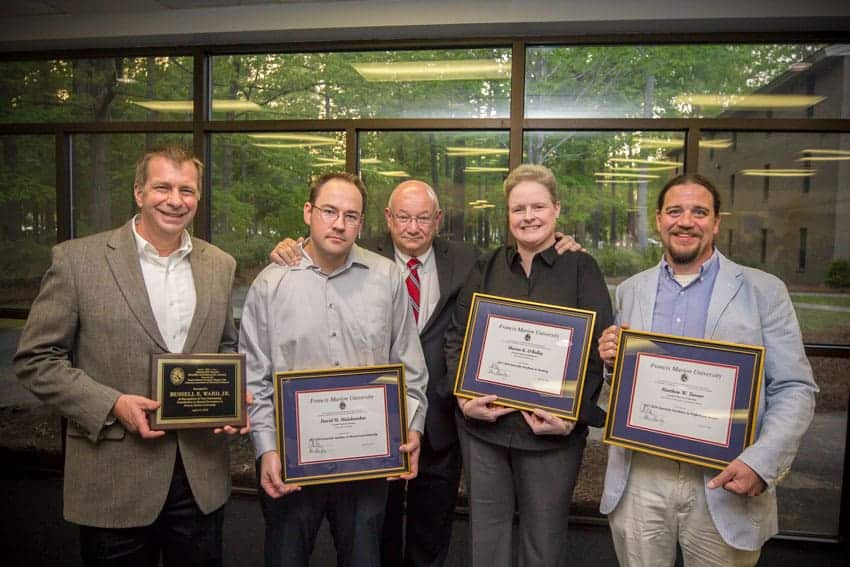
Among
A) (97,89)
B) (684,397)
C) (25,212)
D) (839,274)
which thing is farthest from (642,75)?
(25,212)

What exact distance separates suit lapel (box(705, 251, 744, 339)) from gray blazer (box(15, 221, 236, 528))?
5.59ft

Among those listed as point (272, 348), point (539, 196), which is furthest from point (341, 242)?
point (539, 196)

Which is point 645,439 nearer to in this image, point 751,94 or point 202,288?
point 202,288

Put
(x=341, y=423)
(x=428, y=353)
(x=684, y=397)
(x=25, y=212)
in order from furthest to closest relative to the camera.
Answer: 1. (x=25, y=212)
2. (x=428, y=353)
3. (x=341, y=423)
4. (x=684, y=397)

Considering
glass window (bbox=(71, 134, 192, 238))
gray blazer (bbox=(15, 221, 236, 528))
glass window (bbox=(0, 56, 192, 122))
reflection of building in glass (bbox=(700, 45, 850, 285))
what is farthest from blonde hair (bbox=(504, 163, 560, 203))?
glass window (bbox=(71, 134, 192, 238))

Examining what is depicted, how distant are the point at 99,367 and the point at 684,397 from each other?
1.88 metres

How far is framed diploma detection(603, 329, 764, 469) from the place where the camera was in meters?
1.73

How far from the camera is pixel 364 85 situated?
12.3 feet

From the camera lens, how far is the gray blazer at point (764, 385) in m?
1.75

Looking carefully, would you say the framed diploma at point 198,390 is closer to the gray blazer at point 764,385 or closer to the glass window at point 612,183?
the gray blazer at point 764,385

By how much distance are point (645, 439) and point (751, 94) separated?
265 cm

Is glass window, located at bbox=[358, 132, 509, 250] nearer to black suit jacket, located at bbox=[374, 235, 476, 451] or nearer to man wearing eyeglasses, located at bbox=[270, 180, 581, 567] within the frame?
man wearing eyeglasses, located at bbox=[270, 180, 581, 567]

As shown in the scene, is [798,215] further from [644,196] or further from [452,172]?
[452,172]

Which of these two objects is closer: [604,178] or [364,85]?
[604,178]
